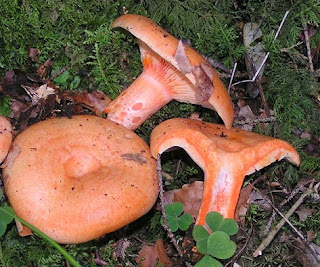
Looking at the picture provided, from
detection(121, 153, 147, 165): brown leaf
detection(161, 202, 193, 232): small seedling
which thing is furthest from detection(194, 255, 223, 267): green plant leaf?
detection(121, 153, 147, 165): brown leaf

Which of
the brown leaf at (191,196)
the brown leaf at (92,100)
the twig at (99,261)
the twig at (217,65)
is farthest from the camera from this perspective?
the twig at (217,65)

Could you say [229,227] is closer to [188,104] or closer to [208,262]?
[208,262]

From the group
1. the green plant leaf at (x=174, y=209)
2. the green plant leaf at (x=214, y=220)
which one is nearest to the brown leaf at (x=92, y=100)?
the green plant leaf at (x=174, y=209)

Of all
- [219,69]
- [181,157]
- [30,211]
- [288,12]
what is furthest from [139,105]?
[288,12]

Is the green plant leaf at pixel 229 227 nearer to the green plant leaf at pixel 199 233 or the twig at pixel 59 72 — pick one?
the green plant leaf at pixel 199 233

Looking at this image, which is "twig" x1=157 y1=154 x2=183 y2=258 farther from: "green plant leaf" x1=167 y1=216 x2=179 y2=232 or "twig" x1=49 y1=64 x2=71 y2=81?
"twig" x1=49 y1=64 x2=71 y2=81

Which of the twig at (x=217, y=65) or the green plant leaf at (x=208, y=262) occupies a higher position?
the twig at (x=217, y=65)
